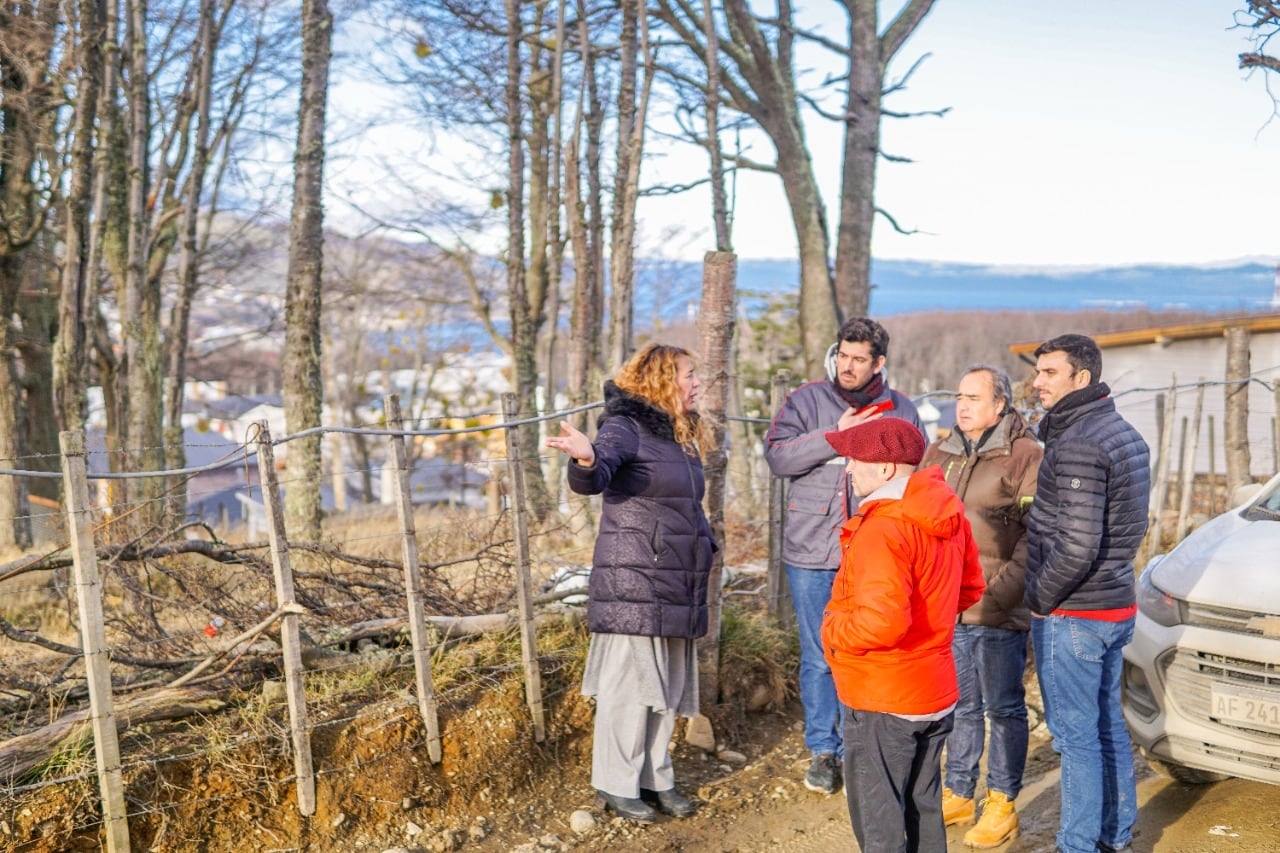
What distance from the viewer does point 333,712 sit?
14.3ft

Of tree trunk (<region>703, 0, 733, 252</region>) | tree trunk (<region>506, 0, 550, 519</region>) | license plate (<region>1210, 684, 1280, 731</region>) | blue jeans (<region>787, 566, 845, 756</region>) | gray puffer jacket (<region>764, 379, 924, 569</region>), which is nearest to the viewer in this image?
license plate (<region>1210, 684, 1280, 731</region>)

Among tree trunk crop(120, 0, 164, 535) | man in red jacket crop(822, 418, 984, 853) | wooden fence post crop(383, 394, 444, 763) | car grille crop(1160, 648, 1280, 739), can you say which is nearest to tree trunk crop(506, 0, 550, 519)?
tree trunk crop(120, 0, 164, 535)

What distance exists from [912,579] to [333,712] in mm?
2554

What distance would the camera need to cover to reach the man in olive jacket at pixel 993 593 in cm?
393

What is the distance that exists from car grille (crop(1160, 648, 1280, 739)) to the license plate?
2 cm

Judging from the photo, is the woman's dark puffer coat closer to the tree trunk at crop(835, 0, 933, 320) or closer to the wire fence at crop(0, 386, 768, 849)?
the wire fence at crop(0, 386, 768, 849)

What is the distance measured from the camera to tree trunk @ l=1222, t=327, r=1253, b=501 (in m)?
8.37

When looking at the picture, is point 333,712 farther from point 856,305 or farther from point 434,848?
point 856,305

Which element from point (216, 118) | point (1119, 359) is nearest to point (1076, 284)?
point (1119, 359)

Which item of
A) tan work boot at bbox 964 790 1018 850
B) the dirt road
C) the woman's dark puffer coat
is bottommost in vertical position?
the dirt road

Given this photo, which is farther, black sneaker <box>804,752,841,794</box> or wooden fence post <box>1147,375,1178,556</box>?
wooden fence post <box>1147,375,1178,556</box>

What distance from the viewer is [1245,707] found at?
380 cm

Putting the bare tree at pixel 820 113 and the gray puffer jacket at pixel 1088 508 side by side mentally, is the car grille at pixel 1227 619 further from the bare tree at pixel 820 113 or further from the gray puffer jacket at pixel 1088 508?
the bare tree at pixel 820 113

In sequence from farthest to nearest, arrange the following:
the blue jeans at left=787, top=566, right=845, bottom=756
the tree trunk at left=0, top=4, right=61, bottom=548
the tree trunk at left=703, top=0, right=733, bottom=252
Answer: the tree trunk at left=703, top=0, right=733, bottom=252, the tree trunk at left=0, top=4, right=61, bottom=548, the blue jeans at left=787, top=566, right=845, bottom=756
